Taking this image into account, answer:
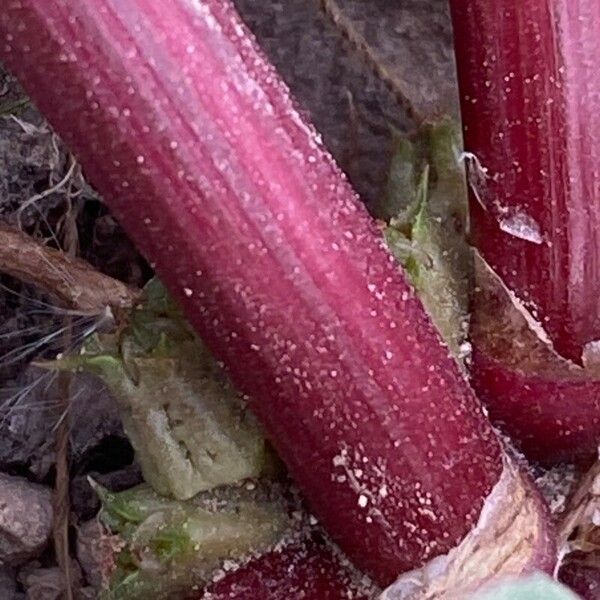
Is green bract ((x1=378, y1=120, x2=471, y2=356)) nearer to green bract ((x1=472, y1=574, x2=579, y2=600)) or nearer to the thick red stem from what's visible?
the thick red stem

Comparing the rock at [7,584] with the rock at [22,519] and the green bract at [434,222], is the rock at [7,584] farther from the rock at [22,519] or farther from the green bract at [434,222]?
the green bract at [434,222]

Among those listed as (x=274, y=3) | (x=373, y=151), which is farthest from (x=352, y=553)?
(x=274, y=3)

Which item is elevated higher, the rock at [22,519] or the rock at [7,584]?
the rock at [22,519]

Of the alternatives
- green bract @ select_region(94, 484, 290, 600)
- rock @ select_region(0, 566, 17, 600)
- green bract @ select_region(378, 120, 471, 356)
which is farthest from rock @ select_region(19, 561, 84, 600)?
green bract @ select_region(378, 120, 471, 356)

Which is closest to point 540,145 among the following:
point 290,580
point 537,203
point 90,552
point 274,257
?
point 537,203

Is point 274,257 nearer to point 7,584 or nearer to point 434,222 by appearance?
point 434,222

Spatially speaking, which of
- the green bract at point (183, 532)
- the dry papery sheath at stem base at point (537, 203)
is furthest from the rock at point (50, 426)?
the dry papery sheath at stem base at point (537, 203)

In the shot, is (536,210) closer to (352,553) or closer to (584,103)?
(584,103)
